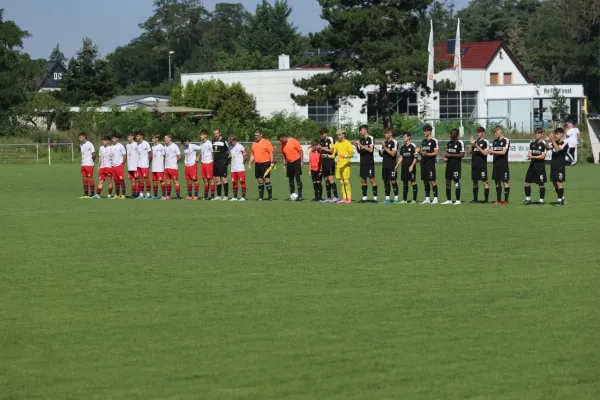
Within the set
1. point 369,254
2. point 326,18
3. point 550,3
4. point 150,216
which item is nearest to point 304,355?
point 369,254

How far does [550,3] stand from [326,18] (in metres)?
65.2

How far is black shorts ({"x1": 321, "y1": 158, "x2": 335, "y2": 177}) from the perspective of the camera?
27797 mm

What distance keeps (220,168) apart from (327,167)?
3.21 metres

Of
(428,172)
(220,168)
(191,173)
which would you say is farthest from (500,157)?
(191,173)

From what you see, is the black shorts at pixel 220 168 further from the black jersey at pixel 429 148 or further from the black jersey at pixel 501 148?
the black jersey at pixel 501 148

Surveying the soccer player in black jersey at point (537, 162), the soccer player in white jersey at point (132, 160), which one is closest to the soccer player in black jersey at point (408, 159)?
the soccer player in black jersey at point (537, 162)

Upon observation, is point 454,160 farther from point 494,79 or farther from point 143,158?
point 494,79

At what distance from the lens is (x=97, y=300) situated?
11500 millimetres

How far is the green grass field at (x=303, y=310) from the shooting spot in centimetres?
773

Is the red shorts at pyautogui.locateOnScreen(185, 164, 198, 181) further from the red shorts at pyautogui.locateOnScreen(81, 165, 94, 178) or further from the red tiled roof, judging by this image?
the red tiled roof

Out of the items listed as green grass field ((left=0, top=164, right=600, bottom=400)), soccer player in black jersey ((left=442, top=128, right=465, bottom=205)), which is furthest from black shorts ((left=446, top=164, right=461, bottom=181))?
green grass field ((left=0, top=164, right=600, bottom=400))

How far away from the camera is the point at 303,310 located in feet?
35.1

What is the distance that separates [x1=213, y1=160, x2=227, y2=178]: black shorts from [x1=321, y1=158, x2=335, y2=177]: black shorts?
113 inches

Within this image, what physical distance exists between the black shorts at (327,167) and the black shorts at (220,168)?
2.87 metres
